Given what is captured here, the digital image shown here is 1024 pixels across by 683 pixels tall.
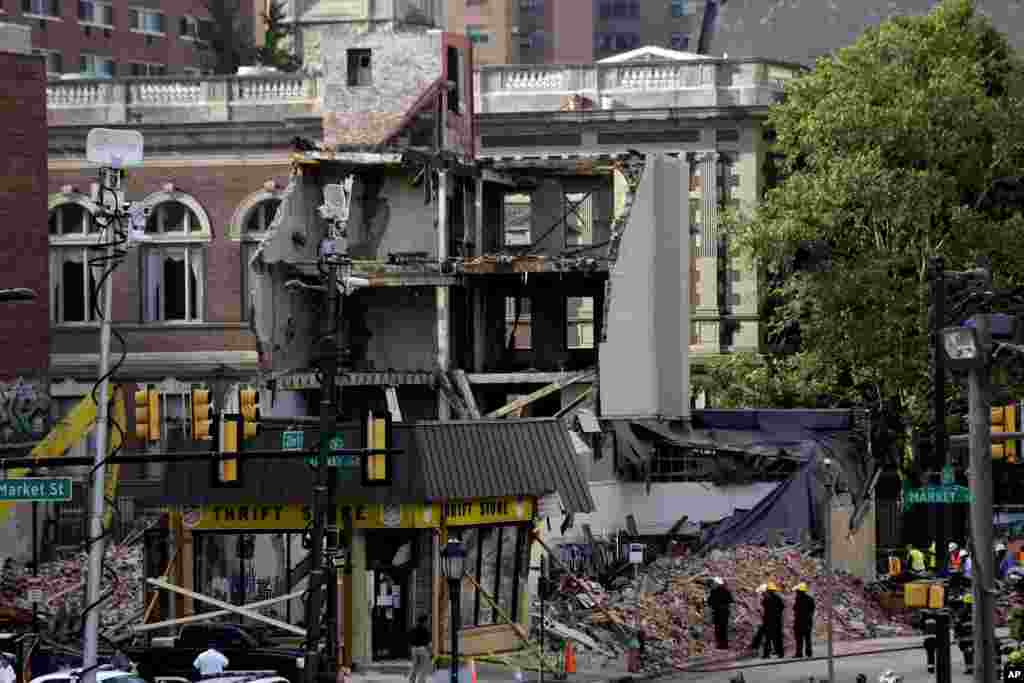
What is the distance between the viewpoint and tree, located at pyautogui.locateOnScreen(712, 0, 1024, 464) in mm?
73312

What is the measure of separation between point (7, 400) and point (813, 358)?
19829 mm

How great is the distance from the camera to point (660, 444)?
65875 mm

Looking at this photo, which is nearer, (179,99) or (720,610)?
(720,610)

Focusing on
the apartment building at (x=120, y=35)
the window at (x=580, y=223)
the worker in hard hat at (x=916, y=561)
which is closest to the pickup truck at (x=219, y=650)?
the worker in hard hat at (x=916, y=561)

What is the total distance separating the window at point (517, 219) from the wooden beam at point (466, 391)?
7336 millimetres

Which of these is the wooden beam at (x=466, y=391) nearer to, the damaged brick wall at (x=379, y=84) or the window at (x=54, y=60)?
the damaged brick wall at (x=379, y=84)

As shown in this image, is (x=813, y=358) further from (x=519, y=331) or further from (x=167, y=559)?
(x=167, y=559)

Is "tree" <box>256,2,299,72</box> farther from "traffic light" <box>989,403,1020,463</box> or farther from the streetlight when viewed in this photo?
"traffic light" <box>989,403,1020,463</box>

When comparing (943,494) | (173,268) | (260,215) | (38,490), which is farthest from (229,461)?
(173,268)

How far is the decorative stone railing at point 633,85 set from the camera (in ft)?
272

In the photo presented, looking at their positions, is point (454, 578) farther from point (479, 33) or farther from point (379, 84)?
point (479, 33)

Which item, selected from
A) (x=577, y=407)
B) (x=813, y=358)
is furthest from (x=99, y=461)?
(x=813, y=358)

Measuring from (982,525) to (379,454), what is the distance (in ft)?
43.2

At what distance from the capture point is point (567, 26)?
584 ft
